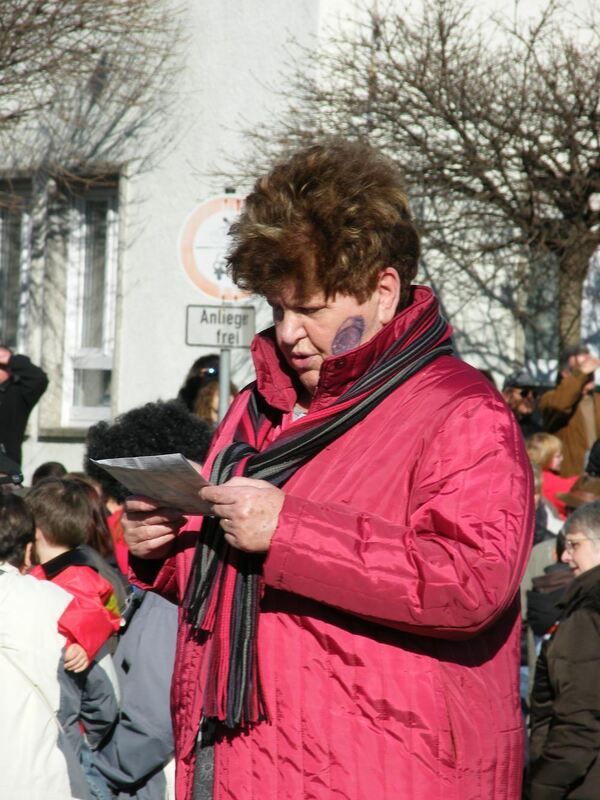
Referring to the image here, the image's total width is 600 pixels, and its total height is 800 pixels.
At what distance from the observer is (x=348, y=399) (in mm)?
2566

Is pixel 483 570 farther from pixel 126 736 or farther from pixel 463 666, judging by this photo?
pixel 126 736

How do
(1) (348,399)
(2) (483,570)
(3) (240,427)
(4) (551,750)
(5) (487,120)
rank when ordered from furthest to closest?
1. (5) (487,120)
2. (4) (551,750)
3. (3) (240,427)
4. (1) (348,399)
5. (2) (483,570)

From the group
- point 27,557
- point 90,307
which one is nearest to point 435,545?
point 27,557

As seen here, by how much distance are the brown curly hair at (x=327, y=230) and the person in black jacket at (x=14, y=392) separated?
24.7ft

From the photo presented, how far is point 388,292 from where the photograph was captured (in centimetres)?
270

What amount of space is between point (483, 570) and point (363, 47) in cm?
1001

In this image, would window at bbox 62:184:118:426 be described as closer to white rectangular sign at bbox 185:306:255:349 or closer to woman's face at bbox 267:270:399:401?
white rectangular sign at bbox 185:306:255:349

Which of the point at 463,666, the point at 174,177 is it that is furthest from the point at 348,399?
the point at 174,177

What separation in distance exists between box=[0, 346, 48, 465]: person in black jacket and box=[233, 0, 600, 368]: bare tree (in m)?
3.11

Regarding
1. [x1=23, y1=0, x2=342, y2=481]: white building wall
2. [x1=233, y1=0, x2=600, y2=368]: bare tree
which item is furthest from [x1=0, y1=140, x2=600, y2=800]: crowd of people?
[x1=23, y1=0, x2=342, y2=481]: white building wall

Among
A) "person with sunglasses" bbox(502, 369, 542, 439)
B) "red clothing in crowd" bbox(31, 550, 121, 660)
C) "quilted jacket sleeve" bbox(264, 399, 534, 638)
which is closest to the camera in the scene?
"quilted jacket sleeve" bbox(264, 399, 534, 638)

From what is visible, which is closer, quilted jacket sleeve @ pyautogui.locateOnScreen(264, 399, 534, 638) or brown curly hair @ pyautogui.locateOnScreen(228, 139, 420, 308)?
quilted jacket sleeve @ pyautogui.locateOnScreen(264, 399, 534, 638)

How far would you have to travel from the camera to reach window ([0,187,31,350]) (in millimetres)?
14414

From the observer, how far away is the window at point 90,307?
14.3 m
